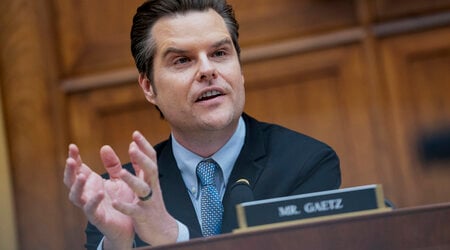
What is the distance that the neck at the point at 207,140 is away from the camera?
8.08 ft

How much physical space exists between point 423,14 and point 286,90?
21.0 inches

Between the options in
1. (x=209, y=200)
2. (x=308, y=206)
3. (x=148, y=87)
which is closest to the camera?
(x=308, y=206)

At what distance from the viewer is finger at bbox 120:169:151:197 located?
6.31 feet

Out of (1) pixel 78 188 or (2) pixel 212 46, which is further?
(2) pixel 212 46

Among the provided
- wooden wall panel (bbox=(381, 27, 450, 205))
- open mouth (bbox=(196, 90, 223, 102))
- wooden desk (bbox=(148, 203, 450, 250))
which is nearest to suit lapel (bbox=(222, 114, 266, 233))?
open mouth (bbox=(196, 90, 223, 102))

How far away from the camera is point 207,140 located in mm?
2475

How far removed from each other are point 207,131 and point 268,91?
136 cm

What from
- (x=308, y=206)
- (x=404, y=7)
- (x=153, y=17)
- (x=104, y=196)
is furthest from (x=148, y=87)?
(x=404, y=7)

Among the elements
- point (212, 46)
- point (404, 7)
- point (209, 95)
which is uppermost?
point (404, 7)

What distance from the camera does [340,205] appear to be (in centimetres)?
171

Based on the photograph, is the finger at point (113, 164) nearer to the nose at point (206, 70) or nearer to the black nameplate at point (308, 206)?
the nose at point (206, 70)

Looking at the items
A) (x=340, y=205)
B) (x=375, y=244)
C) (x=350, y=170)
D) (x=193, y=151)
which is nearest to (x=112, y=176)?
(x=193, y=151)

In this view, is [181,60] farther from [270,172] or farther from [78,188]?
[78,188]

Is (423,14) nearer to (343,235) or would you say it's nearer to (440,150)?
(440,150)
